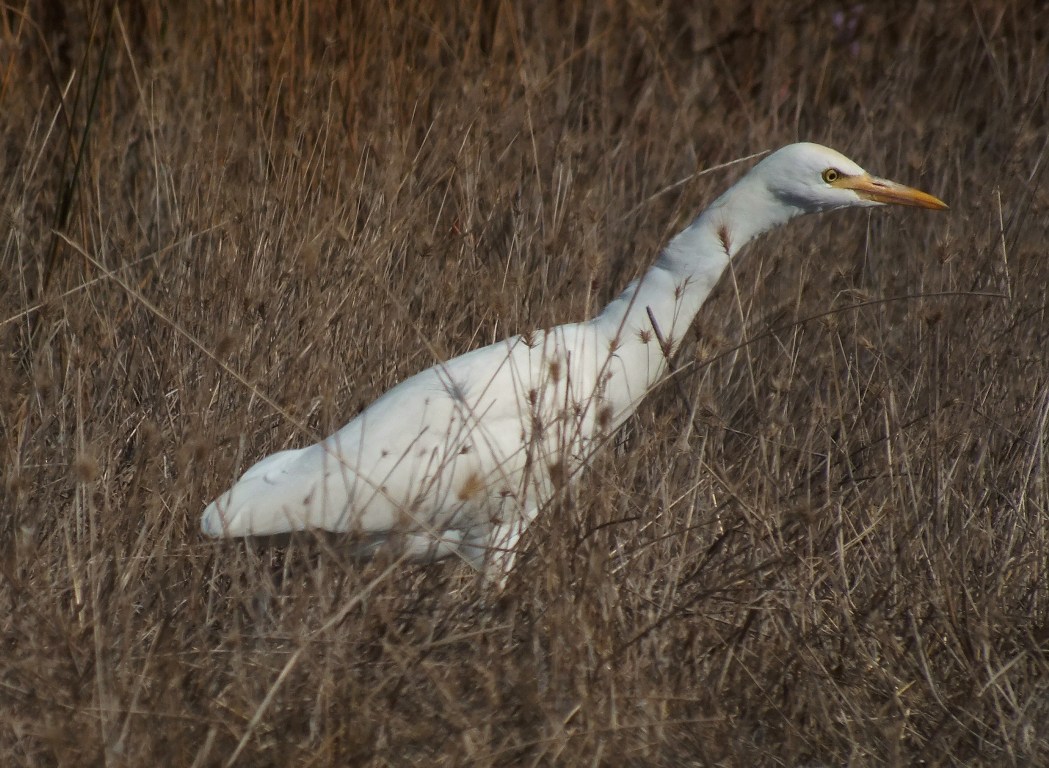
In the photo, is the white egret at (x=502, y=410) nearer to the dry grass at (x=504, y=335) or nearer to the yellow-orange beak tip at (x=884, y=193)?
the yellow-orange beak tip at (x=884, y=193)

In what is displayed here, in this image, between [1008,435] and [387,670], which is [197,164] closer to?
[387,670]

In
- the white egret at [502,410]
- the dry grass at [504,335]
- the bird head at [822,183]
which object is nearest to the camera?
the dry grass at [504,335]

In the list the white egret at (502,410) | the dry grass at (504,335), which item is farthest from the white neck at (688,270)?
the dry grass at (504,335)

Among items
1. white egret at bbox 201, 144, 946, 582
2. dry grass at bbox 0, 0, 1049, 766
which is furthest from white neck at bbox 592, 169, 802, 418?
dry grass at bbox 0, 0, 1049, 766

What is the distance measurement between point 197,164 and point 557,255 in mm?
935

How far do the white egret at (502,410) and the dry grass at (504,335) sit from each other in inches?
4.3

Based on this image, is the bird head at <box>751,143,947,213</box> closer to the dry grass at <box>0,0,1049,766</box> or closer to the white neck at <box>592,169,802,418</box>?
the white neck at <box>592,169,802,418</box>

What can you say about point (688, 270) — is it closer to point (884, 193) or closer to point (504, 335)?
point (884, 193)

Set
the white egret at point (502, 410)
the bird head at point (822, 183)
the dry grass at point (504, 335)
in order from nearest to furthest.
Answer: the dry grass at point (504, 335)
the white egret at point (502, 410)
the bird head at point (822, 183)

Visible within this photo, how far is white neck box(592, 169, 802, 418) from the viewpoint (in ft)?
9.41

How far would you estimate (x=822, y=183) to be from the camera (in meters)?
2.88

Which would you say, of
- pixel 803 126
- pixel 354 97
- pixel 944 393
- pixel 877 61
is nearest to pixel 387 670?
pixel 944 393

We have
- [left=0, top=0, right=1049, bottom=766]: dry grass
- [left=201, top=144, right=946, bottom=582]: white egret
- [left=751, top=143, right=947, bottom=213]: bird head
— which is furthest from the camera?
[left=751, top=143, right=947, bottom=213]: bird head

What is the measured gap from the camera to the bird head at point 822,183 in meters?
2.86
